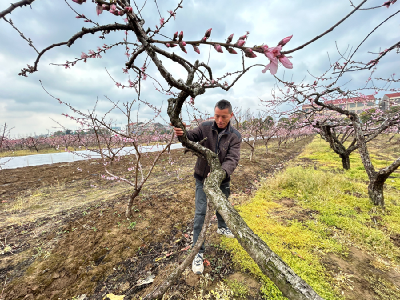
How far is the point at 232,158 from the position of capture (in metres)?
2.37

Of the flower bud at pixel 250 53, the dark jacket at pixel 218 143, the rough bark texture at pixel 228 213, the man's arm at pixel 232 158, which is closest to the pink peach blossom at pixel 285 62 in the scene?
the flower bud at pixel 250 53

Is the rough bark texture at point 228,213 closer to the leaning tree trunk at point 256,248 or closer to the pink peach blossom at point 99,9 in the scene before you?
the leaning tree trunk at point 256,248

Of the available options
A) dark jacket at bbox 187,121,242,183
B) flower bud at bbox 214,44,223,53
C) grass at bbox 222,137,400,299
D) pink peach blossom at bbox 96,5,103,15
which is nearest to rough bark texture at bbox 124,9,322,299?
pink peach blossom at bbox 96,5,103,15

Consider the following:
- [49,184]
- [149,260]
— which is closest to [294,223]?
[149,260]

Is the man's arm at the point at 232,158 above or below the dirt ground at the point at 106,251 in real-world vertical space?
above

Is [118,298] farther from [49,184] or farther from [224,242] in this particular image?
[49,184]

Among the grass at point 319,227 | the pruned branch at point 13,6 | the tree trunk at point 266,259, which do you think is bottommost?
the grass at point 319,227

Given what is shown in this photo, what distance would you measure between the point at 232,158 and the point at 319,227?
8.87ft

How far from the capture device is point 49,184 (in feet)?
26.2

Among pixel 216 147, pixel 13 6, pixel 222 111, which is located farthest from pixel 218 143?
pixel 13 6

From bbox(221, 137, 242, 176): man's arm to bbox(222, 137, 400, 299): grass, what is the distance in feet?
5.10

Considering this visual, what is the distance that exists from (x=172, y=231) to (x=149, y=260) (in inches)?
32.3

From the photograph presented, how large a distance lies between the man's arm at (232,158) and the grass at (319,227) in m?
1.55

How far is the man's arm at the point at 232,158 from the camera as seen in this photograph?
→ 2203 mm
